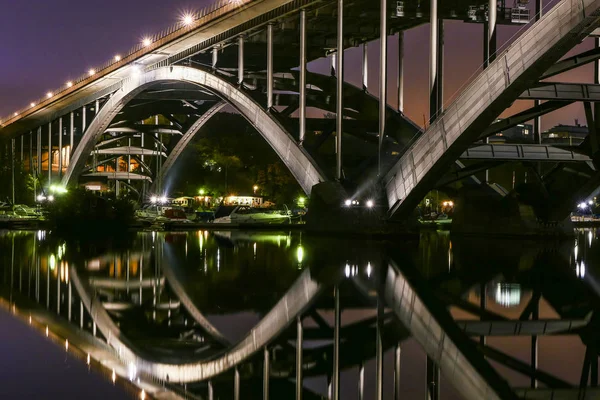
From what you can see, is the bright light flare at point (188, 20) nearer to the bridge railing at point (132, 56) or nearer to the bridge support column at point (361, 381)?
the bridge railing at point (132, 56)

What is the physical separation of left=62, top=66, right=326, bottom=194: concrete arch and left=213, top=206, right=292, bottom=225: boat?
991 centimetres

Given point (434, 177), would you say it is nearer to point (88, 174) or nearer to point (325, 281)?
point (325, 281)

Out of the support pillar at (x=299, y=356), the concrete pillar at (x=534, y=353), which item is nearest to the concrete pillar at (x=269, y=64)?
the concrete pillar at (x=534, y=353)

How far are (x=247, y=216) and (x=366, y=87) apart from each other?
15.7m

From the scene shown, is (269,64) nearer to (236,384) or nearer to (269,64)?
(269,64)

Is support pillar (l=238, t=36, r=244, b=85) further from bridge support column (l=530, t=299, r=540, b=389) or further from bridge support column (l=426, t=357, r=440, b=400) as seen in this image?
bridge support column (l=426, t=357, r=440, b=400)

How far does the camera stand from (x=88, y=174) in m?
86.1

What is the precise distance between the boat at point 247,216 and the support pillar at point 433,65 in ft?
80.8

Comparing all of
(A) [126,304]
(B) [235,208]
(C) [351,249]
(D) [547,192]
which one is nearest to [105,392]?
(A) [126,304]

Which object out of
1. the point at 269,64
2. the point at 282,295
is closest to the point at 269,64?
the point at 269,64

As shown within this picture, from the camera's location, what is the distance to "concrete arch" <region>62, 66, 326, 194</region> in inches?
1665

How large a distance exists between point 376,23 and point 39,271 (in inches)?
1194

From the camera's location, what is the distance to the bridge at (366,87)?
3109 centimetres

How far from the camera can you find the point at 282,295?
631 inches
